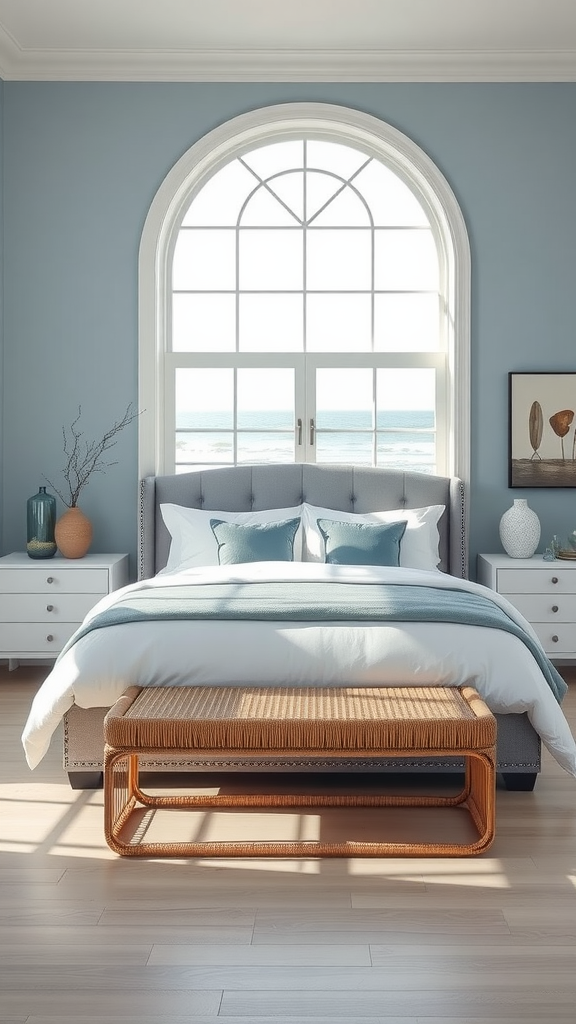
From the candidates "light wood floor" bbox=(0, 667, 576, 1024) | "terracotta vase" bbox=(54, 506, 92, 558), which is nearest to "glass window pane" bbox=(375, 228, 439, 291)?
"terracotta vase" bbox=(54, 506, 92, 558)

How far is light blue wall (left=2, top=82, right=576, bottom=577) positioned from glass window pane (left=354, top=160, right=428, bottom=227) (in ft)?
0.86

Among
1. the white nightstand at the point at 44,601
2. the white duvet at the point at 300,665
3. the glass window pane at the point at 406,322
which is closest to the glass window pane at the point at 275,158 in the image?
the glass window pane at the point at 406,322

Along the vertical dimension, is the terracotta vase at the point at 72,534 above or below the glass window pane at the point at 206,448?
below

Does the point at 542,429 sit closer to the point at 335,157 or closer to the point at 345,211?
the point at 345,211

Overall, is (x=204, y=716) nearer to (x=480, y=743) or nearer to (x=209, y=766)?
(x=209, y=766)

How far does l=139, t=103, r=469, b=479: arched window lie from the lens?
214 inches

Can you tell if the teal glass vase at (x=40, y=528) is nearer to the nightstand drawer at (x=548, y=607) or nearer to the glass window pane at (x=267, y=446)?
the glass window pane at (x=267, y=446)

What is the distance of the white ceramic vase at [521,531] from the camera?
5.09m

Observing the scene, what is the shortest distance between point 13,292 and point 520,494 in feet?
10.3

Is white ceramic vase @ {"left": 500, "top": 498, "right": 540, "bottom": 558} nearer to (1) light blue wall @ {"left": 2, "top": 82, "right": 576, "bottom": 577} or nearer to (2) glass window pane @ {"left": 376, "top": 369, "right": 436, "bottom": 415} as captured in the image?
(1) light blue wall @ {"left": 2, "top": 82, "right": 576, "bottom": 577}

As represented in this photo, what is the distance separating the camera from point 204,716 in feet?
9.15

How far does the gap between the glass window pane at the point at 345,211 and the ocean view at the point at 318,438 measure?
112cm

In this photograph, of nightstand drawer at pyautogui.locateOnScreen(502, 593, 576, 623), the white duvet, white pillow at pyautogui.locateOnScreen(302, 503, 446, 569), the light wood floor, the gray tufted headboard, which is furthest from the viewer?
the gray tufted headboard

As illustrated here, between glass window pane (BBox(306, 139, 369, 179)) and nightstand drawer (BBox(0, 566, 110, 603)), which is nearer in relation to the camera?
nightstand drawer (BBox(0, 566, 110, 603))
